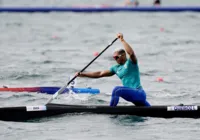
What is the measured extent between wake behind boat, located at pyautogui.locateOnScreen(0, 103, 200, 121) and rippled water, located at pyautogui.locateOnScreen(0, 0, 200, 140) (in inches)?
5.4

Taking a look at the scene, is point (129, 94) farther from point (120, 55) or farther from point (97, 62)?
point (97, 62)

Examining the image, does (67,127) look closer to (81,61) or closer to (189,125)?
(189,125)

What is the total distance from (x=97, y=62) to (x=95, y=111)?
9.83 meters

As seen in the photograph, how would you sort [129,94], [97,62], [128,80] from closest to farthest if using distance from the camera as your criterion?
1. [129,94]
2. [128,80]
3. [97,62]

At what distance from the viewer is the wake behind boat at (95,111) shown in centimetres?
1748

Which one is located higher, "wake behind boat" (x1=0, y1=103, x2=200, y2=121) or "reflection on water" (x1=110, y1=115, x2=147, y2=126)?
"wake behind boat" (x1=0, y1=103, x2=200, y2=121)

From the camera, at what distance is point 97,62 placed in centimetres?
2731

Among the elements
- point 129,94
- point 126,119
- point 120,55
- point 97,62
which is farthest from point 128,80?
point 97,62

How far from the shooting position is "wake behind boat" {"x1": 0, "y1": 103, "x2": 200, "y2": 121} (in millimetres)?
17484

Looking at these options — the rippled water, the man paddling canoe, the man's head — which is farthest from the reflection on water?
the man's head

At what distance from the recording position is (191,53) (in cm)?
2909

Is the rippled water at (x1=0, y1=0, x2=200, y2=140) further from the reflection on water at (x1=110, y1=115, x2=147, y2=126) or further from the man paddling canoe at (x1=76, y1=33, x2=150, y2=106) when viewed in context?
the man paddling canoe at (x1=76, y1=33, x2=150, y2=106)

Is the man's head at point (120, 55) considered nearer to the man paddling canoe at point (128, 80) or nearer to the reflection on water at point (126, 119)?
the man paddling canoe at point (128, 80)

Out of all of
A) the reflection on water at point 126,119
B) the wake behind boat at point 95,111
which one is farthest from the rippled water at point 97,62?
the wake behind boat at point 95,111
